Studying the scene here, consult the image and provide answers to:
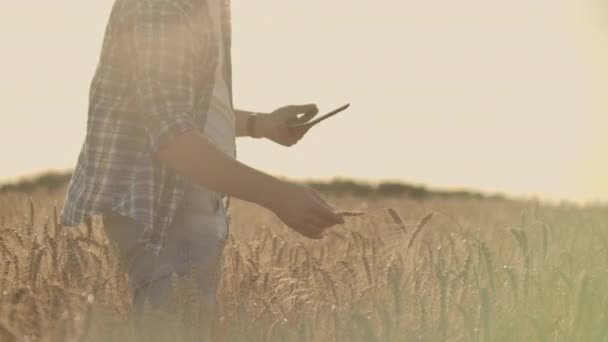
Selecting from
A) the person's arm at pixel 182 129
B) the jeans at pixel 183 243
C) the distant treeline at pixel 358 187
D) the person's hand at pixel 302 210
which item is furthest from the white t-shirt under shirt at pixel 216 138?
the distant treeline at pixel 358 187

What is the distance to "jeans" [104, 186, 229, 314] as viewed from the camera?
3202mm

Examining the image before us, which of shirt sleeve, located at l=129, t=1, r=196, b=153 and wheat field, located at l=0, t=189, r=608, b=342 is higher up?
shirt sleeve, located at l=129, t=1, r=196, b=153

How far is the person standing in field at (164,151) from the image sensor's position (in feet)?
9.45

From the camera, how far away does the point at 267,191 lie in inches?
111

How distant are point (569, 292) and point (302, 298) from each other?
61 centimetres

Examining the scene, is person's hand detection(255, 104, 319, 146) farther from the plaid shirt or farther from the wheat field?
the plaid shirt

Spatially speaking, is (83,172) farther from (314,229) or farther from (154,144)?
(314,229)

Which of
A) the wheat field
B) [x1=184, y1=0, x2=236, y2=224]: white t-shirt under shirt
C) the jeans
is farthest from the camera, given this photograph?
[x1=184, y1=0, x2=236, y2=224]: white t-shirt under shirt

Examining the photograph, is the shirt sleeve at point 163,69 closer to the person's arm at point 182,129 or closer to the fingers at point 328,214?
the person's arm at point 182,129

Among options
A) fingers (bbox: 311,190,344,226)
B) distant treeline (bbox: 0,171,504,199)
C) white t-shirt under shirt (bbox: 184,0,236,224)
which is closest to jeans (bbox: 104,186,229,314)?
white t-shirt under shirt (bbox: 184,0,236,224)

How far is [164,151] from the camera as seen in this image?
290 cm

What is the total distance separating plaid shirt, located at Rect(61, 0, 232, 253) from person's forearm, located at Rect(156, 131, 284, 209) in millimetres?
119

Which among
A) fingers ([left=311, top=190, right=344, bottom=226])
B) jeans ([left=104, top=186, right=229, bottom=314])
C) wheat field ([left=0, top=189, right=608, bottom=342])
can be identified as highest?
fingers ([left=311, top=190, right=344, bottom=226])

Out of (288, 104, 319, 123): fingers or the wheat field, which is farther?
(288, 104, 319, 123): fingers
